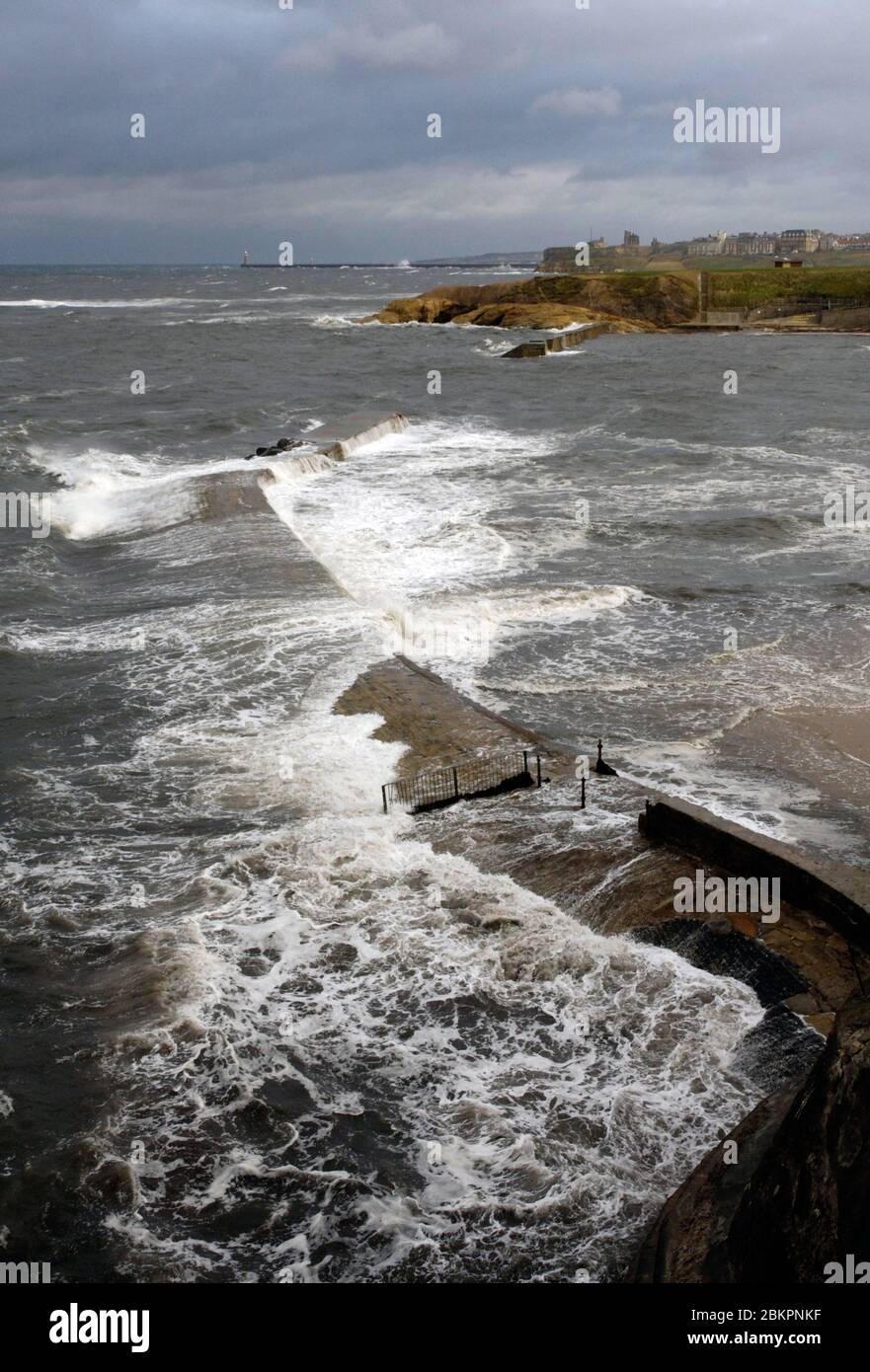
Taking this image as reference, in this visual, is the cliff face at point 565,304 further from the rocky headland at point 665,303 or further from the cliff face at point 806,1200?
the cliff face at point 806,1200

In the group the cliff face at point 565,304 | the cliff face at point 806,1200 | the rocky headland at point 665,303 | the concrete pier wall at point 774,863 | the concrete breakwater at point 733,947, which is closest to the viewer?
the cliff face at point 806,1200

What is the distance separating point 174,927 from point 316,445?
→ 29.3 meters

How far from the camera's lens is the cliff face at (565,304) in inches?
3629

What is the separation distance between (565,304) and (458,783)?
90131 mm

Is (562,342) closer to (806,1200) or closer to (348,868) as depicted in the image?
(348,868)

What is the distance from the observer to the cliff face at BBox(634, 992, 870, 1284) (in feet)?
17.7

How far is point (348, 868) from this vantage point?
12141 millimetres

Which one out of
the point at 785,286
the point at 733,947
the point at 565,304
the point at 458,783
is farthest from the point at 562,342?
the point at 733,947

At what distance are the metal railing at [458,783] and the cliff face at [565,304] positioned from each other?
266ft

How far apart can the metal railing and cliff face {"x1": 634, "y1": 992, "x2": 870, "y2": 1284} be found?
6911 mm

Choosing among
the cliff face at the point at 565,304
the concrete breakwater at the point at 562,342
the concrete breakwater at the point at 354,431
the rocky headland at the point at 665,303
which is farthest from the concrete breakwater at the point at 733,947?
the rocky headland at the point at 665,303

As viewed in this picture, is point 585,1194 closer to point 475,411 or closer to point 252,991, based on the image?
point 252,991

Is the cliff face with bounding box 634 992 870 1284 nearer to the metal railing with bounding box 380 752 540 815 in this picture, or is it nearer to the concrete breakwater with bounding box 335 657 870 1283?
the concrete breakwater with bounding box 335 657 870 1283

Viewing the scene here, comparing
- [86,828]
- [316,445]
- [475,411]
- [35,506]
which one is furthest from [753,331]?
[86,828]
